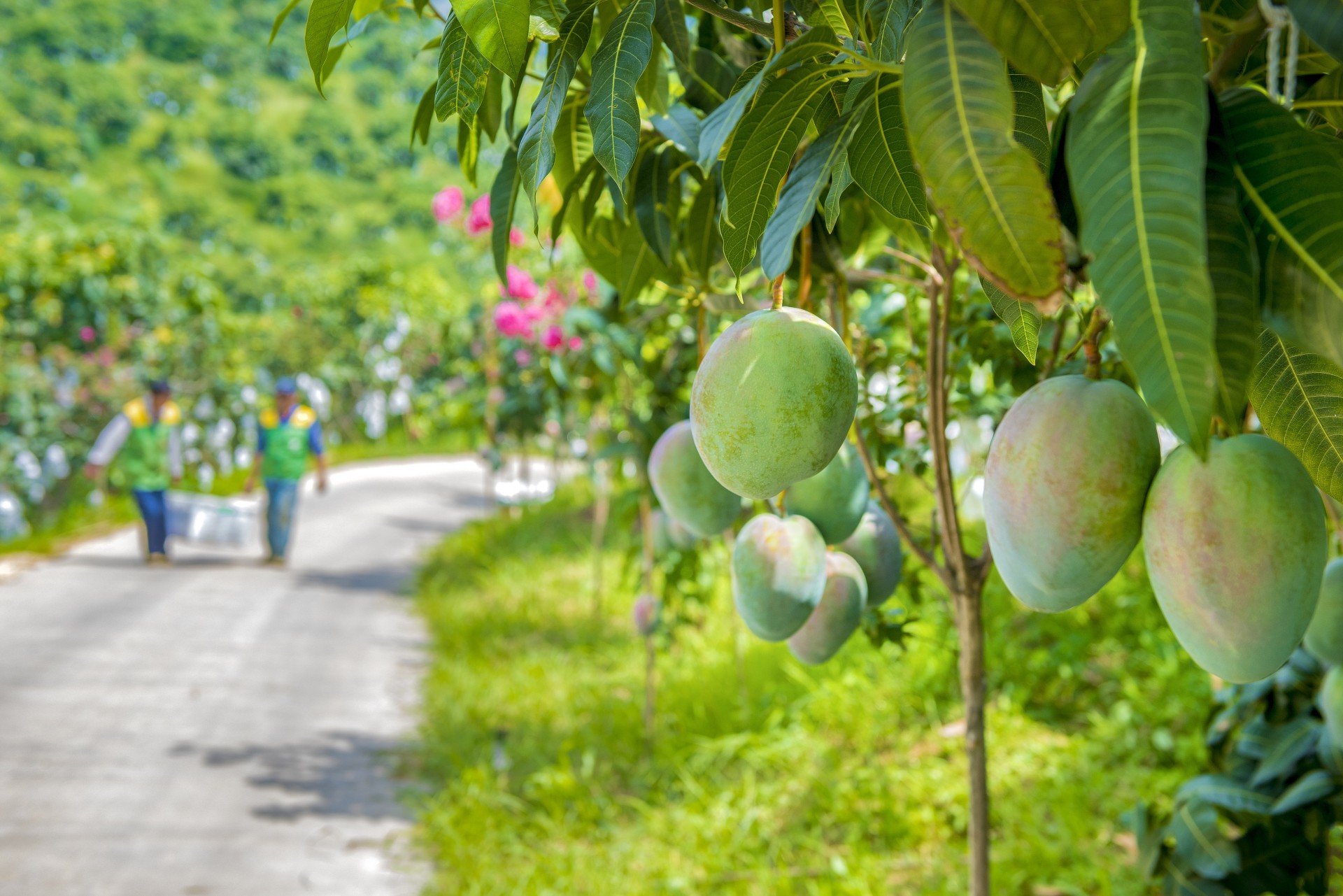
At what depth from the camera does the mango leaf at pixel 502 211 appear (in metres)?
0.75

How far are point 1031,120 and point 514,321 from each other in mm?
4092

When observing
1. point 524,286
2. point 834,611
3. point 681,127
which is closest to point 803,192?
point 681,127

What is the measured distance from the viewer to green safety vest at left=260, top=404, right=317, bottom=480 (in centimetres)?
586

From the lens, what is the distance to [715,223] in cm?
89

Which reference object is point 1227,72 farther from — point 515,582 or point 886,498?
point 515,582

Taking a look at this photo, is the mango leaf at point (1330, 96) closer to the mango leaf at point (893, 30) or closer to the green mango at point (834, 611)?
the mango leaf at point (893, 30)

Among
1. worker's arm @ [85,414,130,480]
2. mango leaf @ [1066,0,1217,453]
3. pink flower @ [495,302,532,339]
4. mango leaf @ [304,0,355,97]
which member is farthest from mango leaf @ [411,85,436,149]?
worker's arm @ [85,414,130,480]

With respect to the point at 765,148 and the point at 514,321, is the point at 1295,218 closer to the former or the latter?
the point at 765,148

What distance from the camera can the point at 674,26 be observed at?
2.23ft

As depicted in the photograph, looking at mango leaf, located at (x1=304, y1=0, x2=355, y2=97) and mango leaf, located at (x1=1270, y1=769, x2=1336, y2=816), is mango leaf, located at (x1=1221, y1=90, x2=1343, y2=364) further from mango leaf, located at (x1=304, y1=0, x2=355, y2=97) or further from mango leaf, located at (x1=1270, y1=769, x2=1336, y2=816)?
mango leaf, located at (x1=1270, y1=769, x2=1336, y2=816)

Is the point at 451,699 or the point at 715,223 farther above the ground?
the point at 715,223

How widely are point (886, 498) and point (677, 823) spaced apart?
181 cm

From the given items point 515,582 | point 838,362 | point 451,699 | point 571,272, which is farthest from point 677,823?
point 571,272

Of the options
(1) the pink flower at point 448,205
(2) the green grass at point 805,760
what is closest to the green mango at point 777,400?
(2) the green grass at point 805,760
